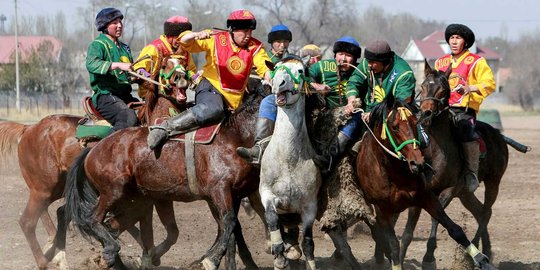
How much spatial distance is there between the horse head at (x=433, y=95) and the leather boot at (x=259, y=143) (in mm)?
1673

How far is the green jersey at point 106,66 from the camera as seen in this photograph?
9555mm

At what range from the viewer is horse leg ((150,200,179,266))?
962 centimetres

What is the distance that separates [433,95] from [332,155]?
1.37 metres

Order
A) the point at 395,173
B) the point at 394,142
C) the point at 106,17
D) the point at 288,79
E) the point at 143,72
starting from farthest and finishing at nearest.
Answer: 1. the point at 106,17
2. the point at 143,72
3. the point at 395,173
4. the point at 394,142
5. the point at 288,79

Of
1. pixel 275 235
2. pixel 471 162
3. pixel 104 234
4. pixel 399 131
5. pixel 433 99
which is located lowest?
pixel 104 234

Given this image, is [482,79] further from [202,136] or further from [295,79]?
[202,136]

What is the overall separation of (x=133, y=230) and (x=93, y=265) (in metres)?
1.11

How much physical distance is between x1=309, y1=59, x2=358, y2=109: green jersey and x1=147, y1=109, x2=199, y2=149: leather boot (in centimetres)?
148

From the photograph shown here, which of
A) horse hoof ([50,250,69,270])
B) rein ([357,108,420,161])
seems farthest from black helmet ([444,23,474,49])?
horse hoof ([50,250,69,270])

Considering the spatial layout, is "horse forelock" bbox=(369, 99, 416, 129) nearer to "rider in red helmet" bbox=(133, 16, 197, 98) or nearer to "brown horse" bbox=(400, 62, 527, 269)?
"brown horse" bbox=(400, 62, 527, 269)

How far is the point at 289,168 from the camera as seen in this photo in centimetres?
808

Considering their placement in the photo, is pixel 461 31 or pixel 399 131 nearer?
pixel 399 131

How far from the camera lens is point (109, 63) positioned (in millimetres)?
9453

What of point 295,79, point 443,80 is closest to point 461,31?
point 443,80
